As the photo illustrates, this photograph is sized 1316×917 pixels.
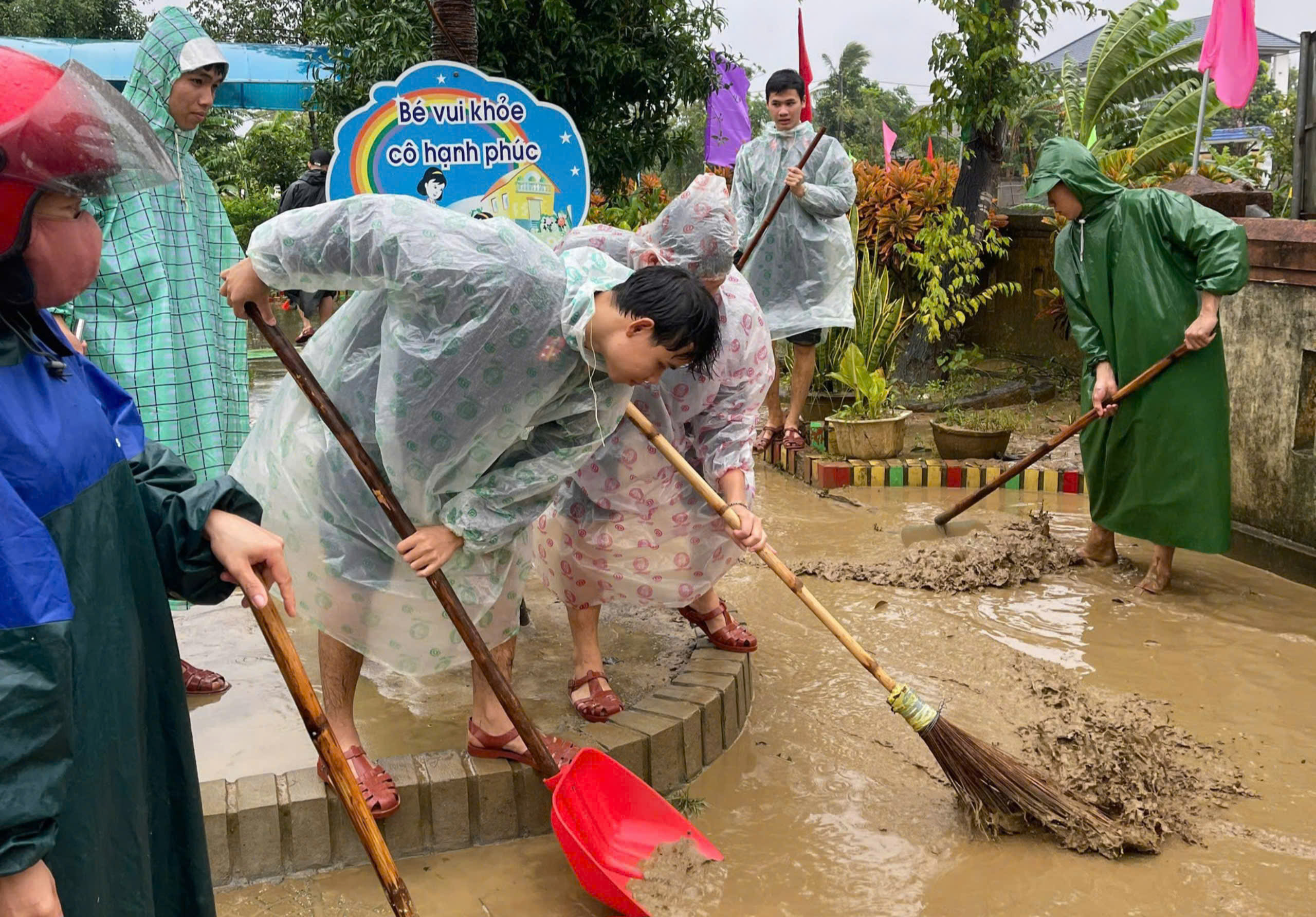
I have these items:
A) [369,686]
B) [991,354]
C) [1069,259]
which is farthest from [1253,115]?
[369,686]

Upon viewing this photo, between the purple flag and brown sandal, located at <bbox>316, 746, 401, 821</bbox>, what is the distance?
653 centimetres

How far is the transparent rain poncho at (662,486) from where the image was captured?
361 centimetres

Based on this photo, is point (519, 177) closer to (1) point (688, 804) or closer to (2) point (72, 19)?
(1) point (688, 804)

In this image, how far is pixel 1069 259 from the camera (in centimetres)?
508

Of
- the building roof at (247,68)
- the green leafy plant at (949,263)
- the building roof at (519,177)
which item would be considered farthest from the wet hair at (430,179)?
the building roof at (247,68)

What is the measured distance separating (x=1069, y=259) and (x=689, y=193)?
2.29 m

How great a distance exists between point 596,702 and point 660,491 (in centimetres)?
66

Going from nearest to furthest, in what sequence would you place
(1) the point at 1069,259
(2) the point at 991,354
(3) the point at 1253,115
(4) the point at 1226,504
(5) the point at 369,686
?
(5) the point at 369,686 → (4) the point at 1226,504 → (1) the point at 1069,259 → (2) the point at 991,354 → (3) the point at 1253,115

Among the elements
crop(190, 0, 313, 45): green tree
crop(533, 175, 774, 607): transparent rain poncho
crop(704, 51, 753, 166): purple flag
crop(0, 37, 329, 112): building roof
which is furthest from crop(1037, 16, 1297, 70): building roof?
crop(533, 175, 774, 607): transparent rain poncho

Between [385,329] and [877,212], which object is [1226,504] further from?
[877,212]

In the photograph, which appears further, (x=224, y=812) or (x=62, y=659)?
(x=224, y=812)

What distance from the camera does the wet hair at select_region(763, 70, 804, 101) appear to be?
672cm

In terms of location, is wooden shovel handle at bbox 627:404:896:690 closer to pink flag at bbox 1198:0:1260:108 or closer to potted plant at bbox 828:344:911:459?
potted plant at bbox 828:344:911:459

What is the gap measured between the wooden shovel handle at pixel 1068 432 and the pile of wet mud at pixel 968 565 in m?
0.18
